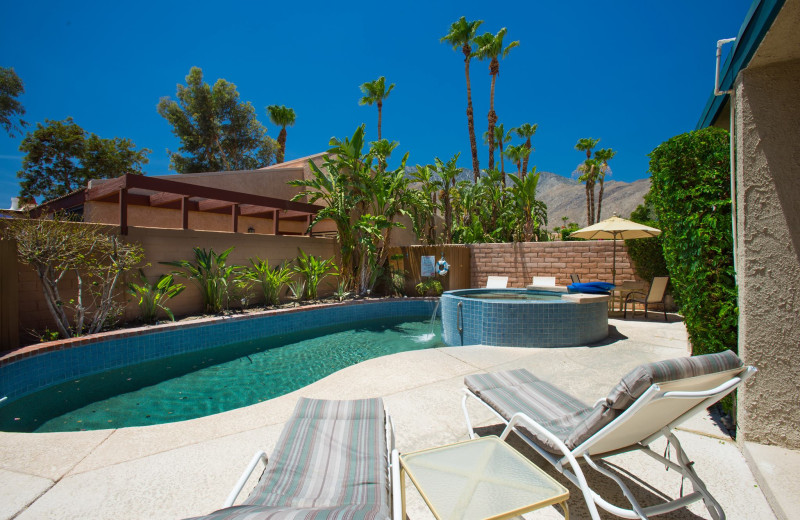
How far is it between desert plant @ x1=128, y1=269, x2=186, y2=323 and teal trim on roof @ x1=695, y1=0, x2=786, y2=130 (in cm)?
889

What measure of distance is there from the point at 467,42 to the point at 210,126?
17.4 m

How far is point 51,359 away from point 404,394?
5430 millimetres

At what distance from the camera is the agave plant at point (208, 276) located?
8352 mm

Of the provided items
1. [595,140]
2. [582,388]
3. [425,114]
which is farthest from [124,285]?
[425,114]

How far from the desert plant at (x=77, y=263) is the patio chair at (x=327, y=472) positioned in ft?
→ 19.9

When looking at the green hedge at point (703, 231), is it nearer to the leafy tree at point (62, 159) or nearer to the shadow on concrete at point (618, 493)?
the shadow on concrete at point (618, 493)

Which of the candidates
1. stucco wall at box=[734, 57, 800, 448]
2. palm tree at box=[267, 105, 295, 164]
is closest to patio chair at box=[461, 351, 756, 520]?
stucco wall at box=[734, 57, 800, 448]

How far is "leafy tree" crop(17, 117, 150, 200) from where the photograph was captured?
19156mm

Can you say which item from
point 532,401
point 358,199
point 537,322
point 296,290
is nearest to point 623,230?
point 537,322

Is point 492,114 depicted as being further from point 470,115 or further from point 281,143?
point 281,143

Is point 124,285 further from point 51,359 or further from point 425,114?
point 425,114

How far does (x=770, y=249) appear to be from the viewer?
2598 mm

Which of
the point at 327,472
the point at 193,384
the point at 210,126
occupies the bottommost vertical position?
the point at 193,384

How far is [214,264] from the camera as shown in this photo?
8844mm
